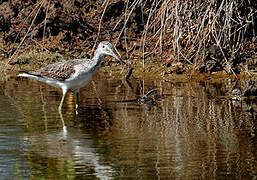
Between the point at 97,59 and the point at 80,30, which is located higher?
the point at 80,30

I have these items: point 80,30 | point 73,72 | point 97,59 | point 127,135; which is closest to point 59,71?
point 73,72

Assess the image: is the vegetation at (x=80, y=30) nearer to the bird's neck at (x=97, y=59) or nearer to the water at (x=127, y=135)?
the water at (x=127, y=135)

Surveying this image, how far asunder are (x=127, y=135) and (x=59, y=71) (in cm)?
293

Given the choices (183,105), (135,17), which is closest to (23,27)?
(135,17)

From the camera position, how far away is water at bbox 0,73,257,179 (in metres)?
6.11

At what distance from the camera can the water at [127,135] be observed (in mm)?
6105

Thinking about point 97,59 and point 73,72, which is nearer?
point 73,72

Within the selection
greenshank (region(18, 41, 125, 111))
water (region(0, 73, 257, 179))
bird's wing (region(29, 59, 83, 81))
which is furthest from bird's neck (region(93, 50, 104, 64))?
water (region(0, 73, 257, 179))

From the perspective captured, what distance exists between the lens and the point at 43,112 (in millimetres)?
9273

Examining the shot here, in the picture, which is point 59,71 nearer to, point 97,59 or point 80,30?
point 97,59

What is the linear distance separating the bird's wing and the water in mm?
428

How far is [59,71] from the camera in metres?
10.1

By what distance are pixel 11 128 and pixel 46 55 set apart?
255 inches

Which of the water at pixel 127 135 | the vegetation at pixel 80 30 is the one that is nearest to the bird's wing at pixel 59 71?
the water at pixel 127 135
